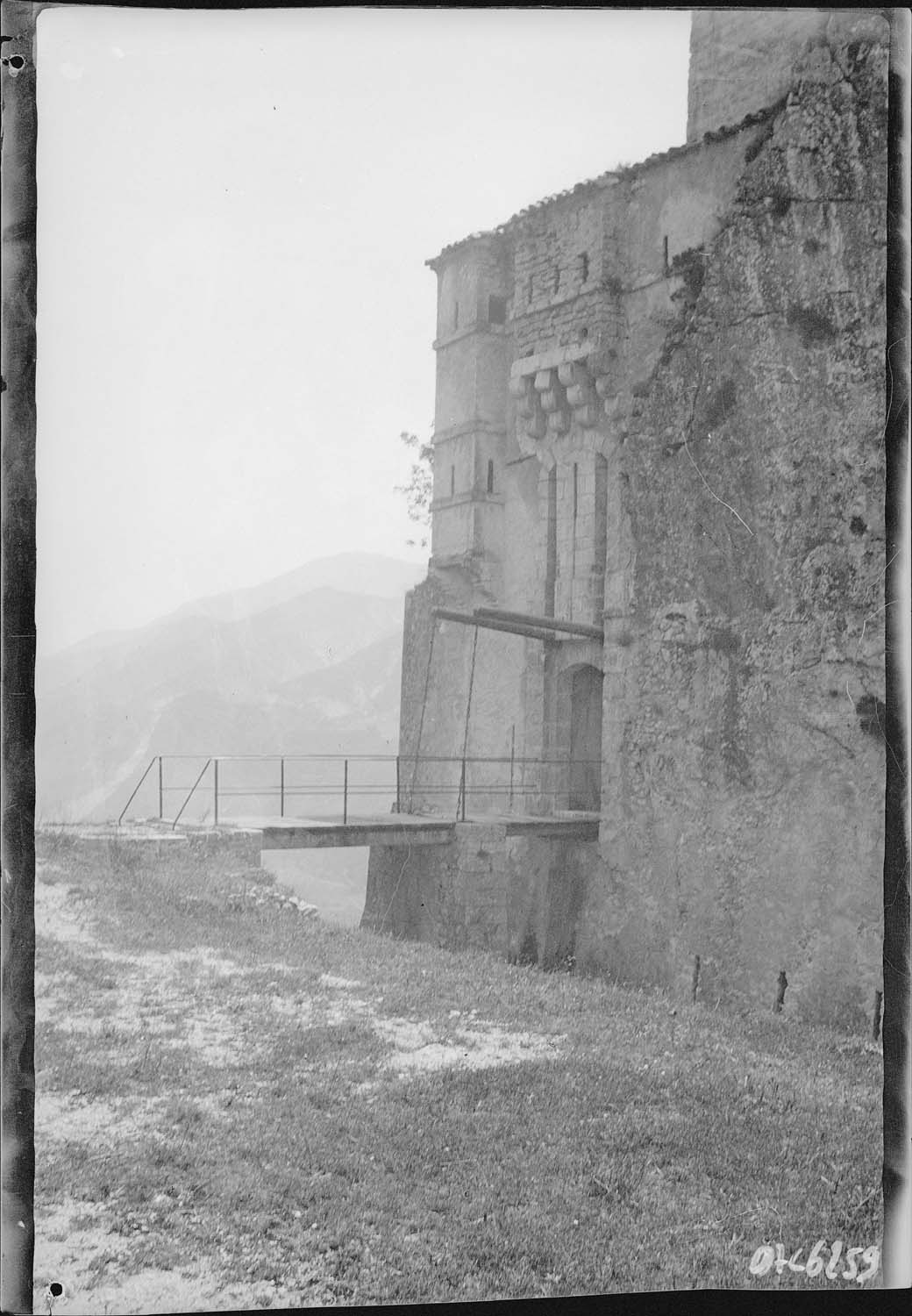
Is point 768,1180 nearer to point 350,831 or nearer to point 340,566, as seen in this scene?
point 340,566

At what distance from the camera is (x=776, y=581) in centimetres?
844

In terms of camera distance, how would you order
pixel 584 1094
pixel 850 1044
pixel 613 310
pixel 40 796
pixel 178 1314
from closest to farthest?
pixel 178 1314 < pixel 40 796 < pixel 584 1094 < pixel 850 1044 < pixel 613 310

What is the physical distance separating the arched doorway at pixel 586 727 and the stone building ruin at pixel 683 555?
0.03 metres

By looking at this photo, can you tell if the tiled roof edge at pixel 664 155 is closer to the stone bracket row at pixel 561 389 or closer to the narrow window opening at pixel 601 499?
the stone bracket row at pixel 561 389

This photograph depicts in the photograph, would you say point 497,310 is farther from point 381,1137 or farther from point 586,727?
point 381,1137

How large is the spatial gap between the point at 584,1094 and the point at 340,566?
4.23 m

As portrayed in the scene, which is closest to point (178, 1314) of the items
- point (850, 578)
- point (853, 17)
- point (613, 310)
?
point (850, 578)

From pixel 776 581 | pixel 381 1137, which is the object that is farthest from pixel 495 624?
pixel 381 1137

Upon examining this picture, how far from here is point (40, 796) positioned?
5602 mm

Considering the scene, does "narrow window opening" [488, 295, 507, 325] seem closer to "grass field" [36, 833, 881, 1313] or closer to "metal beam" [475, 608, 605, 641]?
"metal beam" [475, 608, 605, 641]

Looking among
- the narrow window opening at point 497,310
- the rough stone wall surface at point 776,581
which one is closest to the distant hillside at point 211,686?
the rough stone wall surface at point 776,581

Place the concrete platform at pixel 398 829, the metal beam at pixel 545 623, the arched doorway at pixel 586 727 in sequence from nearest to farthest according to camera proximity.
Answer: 1. the concrete platform at pixel 398 829
2. the metal beam at pixel 545 623
3. the arched doorway at pixel 586 727

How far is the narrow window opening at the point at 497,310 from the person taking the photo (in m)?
11.7

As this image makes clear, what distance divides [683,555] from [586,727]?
308 centimetres
